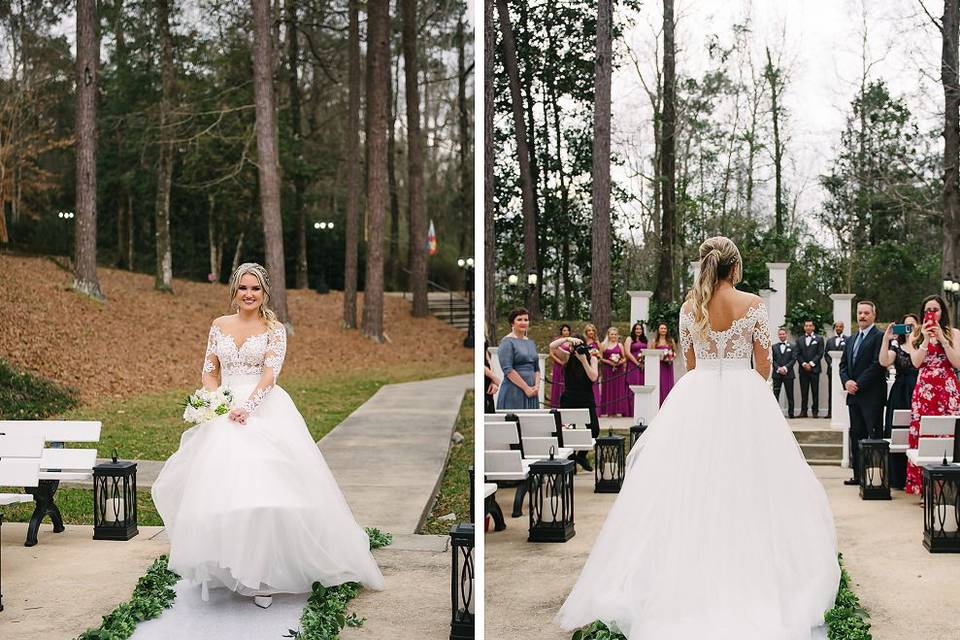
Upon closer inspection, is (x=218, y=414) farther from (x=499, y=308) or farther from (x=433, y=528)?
(x=433, y=528)

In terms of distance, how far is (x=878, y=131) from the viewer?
4.48m

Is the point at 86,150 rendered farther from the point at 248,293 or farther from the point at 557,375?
the point at 557,375

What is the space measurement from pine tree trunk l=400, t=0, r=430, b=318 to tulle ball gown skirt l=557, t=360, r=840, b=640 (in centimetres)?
434

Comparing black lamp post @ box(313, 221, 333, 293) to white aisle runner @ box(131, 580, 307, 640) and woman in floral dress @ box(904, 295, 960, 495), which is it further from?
woman in floral dress @ box(904, 295, 960, 495)

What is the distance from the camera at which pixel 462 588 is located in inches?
160

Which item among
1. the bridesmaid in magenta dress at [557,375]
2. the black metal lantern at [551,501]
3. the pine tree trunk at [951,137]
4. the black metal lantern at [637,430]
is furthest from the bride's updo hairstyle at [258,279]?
the pine tree trunk at [951,137]

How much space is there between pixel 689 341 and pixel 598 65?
142 cm

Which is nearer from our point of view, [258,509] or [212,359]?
[258,509]

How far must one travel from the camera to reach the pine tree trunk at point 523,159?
4301mm

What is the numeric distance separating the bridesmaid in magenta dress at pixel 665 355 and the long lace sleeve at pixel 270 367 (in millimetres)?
1892

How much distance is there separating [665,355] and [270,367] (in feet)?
6.46

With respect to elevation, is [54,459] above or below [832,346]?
below

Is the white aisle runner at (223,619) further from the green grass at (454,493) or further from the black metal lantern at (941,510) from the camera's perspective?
the black metal lantern at (941,510)

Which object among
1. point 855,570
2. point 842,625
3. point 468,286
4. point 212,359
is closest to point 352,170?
point 468,286
